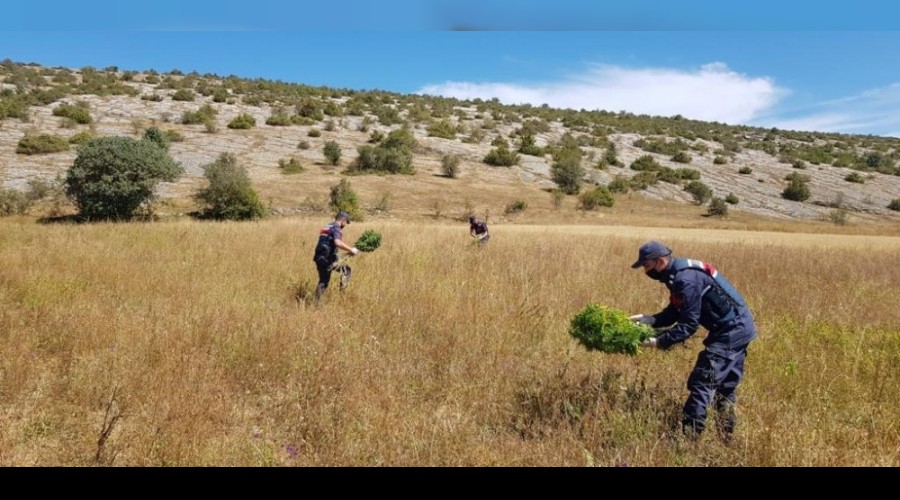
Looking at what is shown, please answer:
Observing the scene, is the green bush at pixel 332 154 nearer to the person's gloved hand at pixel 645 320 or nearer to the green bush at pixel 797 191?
the person's gloved hand at pixel 645 320

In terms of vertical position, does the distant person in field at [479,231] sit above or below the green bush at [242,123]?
below

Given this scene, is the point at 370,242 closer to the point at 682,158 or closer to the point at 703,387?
the point at 703,387

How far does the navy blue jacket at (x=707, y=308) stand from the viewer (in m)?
3.83

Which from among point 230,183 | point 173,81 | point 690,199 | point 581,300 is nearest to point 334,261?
point 581,300

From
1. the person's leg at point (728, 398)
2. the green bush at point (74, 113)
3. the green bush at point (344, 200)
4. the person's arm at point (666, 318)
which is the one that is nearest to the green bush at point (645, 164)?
the green bush at point (344, 200)

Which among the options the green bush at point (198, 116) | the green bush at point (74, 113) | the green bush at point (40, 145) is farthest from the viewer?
the green bush at point (198, 116)

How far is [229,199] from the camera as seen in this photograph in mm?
22297

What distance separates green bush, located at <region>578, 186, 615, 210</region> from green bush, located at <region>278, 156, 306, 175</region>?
18.4 metres

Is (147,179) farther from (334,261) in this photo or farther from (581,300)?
(581,300)

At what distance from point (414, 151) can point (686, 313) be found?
3867cm

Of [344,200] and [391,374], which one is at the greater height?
[391,374]

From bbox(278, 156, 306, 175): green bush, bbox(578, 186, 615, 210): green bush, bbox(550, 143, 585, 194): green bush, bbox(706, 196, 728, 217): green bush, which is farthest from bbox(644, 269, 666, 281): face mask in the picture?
bbox(550, 143, 585, 194): green bush

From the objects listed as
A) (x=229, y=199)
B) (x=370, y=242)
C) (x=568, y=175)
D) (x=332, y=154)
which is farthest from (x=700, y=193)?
(x=370, y=242)

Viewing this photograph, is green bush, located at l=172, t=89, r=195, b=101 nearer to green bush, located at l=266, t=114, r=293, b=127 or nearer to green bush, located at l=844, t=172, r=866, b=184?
green bush, located at l=266, t=114, r=293, b=127
